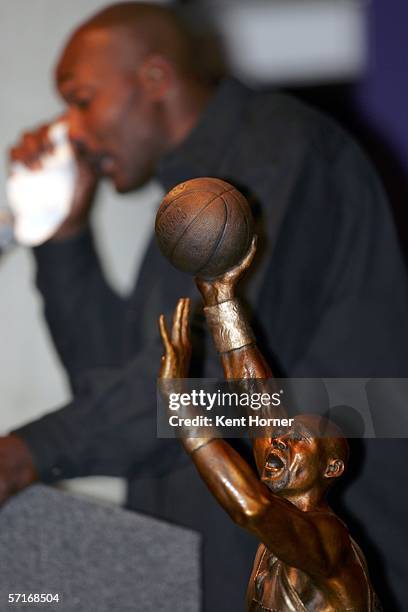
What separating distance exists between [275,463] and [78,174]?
2.50 ft

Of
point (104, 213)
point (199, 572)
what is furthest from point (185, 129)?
point (199, 572)

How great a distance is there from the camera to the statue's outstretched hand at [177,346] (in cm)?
47

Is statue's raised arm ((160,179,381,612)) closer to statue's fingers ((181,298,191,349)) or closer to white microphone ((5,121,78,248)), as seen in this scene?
statue's fingers ((181,298,191,349))

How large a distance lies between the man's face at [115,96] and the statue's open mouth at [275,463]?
0.60 metres

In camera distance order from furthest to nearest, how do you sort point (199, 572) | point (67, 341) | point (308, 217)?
point (67, 341) → point (308, 217) → point (199, 572)

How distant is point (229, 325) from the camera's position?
482 millimetres

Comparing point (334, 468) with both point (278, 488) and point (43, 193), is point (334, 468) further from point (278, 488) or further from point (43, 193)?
point (43, 193)

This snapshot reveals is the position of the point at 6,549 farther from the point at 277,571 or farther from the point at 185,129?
the point at 185,129

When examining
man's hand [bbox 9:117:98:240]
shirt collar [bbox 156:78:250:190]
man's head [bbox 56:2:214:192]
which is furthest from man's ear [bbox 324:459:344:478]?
man's hand [bbox 9:117:98:240]

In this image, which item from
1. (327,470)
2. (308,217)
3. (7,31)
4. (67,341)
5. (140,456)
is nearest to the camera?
(327,470)

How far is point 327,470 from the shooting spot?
0.47 m

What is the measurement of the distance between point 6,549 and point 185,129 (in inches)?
21.5

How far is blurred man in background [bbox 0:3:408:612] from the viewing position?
785 millimetres

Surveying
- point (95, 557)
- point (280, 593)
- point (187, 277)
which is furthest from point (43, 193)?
point (280, 593)
